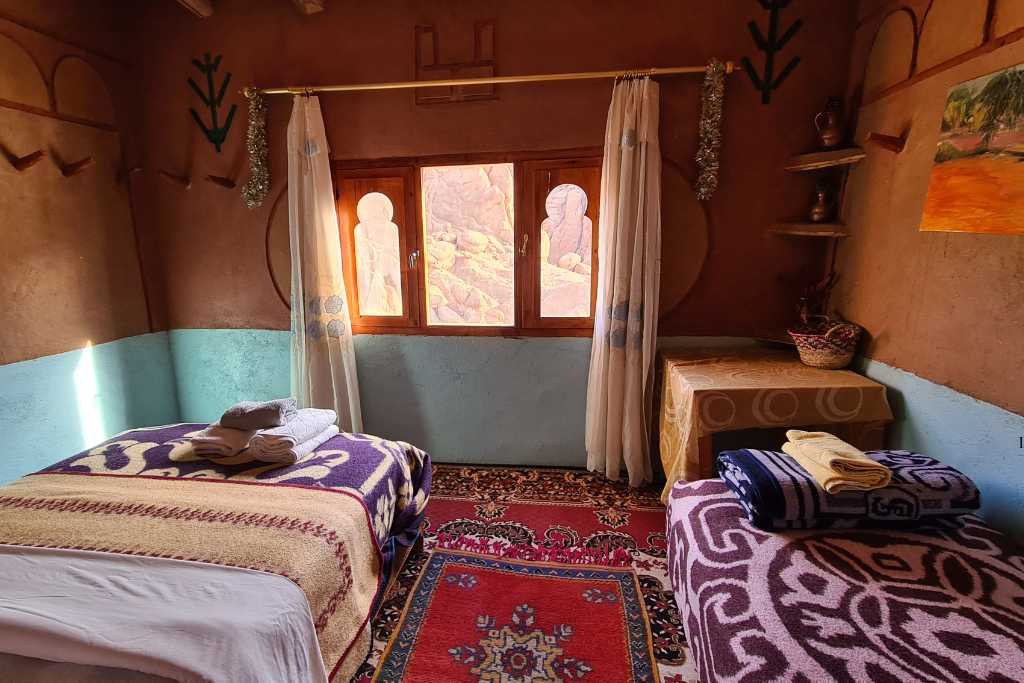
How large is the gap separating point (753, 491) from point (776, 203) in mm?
1884

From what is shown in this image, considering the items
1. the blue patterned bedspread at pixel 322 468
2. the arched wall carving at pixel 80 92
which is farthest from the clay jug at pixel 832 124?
the arched wall carving at pixel 80 92

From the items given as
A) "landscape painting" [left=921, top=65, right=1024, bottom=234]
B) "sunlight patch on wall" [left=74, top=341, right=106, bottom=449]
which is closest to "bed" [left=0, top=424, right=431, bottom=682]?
"sunlight patch on wall" [left=74, top=341, right=106, bottom=449]

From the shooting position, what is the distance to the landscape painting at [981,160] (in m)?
1.51

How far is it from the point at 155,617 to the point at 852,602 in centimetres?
165

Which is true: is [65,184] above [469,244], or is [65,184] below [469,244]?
above

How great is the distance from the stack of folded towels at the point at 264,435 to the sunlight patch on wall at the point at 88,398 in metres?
1.51

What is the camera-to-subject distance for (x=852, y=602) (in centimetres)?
114

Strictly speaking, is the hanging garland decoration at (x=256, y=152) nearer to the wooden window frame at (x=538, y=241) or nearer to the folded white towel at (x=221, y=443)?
the wooden window frame at (x=538, y=241)

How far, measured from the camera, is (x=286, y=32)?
2.84 m

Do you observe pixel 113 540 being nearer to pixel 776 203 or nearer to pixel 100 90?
pixel 100 90

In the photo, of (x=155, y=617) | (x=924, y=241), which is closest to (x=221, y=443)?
(x=155, y=617)

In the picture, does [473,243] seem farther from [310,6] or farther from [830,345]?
[830,345]

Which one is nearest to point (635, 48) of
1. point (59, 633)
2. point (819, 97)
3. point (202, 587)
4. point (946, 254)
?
point (819, 97)

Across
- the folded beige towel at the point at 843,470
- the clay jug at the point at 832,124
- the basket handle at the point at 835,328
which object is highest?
the clay jug at the point at 832,124
